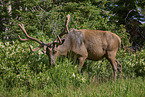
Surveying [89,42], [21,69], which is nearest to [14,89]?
[21,69]

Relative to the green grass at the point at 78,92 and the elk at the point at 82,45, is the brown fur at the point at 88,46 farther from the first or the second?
the green grass at the point at 78,92

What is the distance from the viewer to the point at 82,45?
590 cm

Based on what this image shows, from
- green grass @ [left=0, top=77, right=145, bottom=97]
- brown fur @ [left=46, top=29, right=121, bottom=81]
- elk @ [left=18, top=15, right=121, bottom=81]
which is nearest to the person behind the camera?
green grass @ [left=0, top=77, right=145, bottom=97]

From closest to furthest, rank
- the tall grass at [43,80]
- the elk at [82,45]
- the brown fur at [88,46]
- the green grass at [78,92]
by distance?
the green grass at [78,92]
the tall grass at [43,80]
the elk at [82,45]
the brown fur at [88,46]

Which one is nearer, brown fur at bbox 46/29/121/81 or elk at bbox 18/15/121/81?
elk at bbox 18/15/121/81

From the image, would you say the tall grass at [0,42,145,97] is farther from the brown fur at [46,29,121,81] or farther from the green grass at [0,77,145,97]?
the brown fur at [46,29,121,81]

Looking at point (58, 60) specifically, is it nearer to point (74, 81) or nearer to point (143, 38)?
point (74, 81)

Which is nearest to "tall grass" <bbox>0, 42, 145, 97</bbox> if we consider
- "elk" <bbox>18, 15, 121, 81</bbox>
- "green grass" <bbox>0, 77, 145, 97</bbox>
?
"green grass" <bbox>0, 77, 145, 97</bbox>

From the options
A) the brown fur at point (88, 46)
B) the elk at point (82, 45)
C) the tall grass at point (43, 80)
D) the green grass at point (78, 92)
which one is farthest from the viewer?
the brown fur at point (88, 46)

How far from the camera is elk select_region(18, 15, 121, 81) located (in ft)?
17.4

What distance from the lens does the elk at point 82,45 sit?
5.31 metres

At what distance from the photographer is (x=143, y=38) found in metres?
12.2

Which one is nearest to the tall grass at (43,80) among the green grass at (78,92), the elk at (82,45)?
the green grass at (78,92)

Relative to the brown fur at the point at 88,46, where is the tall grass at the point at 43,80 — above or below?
below
